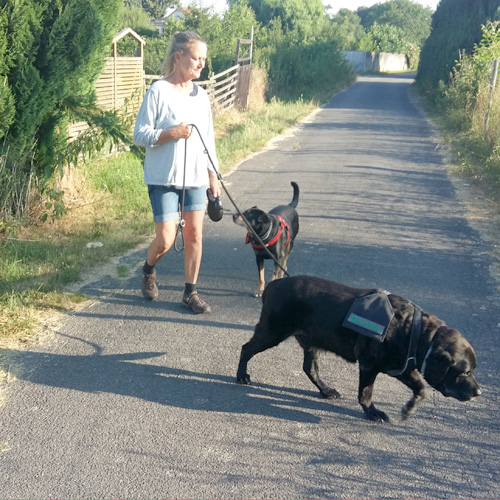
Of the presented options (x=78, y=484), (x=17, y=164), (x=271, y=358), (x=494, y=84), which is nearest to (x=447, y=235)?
(x=271, y=358)

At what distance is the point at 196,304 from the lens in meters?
4.88

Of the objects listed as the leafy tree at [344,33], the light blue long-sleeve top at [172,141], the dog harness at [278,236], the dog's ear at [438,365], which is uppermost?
the leafy tree at [344,33]

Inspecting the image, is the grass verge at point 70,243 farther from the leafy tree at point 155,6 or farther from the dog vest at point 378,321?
the leafy tree at point 155,6

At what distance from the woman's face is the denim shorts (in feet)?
2.84

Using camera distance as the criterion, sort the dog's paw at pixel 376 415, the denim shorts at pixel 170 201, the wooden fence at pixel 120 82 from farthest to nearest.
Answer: the wooden fence at pixel 120 82 → the denim shorts at pixel 170 201 → the dog's paw at pixel 376 415

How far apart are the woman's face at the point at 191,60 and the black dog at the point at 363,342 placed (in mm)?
1772

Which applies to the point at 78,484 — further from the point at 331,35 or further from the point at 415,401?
the point at 331,35

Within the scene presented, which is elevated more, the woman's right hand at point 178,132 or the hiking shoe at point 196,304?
the woman's right hand at point 178,132

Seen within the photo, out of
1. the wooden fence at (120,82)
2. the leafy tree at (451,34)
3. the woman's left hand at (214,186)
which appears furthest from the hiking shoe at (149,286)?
the leafy tree at (451,34)

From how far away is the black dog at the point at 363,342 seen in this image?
3.16 m

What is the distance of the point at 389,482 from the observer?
285cm

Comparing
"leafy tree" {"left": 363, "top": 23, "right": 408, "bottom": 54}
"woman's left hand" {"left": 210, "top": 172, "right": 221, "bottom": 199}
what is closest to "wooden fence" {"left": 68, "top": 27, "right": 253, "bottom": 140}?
"woman's left hand" {"left": 210, "top": 172, "right": 221, "bottom": 199}

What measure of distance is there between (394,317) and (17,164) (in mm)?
4819

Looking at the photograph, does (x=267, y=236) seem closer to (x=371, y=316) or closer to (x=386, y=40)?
(x=371, y=316)
